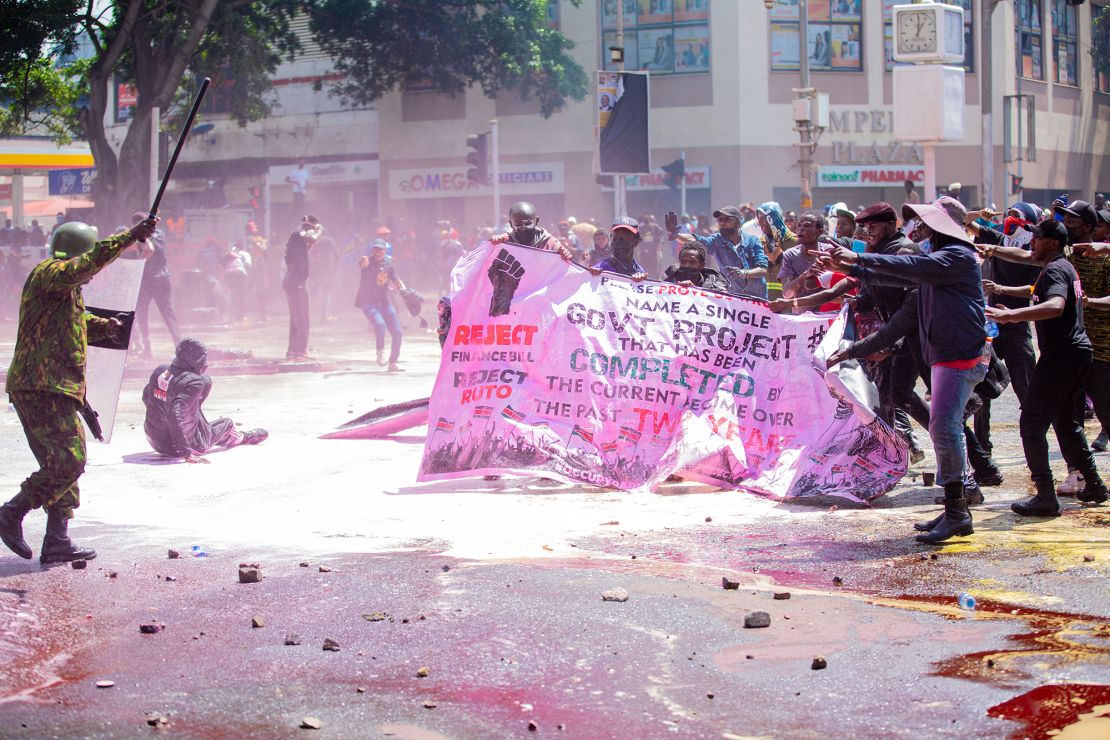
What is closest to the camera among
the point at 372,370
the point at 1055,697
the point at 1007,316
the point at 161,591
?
the point at 1055,697

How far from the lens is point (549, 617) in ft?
18.1

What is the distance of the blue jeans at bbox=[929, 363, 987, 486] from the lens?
699cm

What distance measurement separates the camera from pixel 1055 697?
14.7 ft

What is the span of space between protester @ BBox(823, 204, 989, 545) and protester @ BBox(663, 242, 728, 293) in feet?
8.70

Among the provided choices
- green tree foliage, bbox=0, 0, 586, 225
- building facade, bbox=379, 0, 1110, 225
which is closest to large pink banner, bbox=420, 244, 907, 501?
green tree foliage, bbox=0, 0, 586, 225

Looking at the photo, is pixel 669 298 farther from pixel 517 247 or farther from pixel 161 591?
pixel 161 591

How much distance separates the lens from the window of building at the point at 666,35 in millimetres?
35531

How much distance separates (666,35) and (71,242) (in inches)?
1203

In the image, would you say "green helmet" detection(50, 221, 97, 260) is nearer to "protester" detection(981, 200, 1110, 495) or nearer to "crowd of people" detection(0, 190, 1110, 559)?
"crowd of people" detection(0, 190, 1110, 559)

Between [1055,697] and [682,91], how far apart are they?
106 ft

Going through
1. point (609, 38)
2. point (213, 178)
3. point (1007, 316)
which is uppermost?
point (609, 38)

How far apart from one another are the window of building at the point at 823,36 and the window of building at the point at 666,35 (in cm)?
192

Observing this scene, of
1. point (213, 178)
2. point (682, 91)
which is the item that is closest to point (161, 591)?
point (682, 91)

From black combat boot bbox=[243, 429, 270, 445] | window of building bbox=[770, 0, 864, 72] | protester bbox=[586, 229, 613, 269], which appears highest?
window of building bbox=[770, 0, 864, 72]
